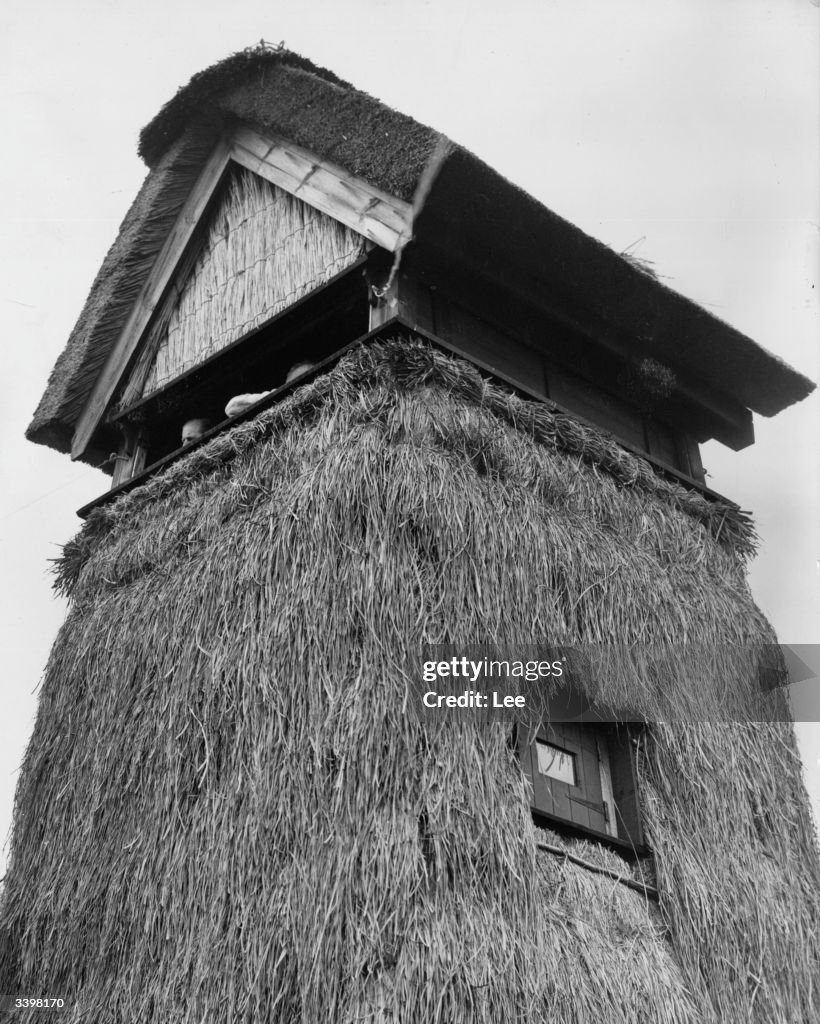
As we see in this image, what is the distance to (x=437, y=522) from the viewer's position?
19.0ft

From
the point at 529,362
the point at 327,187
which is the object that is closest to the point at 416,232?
the point at 327,187

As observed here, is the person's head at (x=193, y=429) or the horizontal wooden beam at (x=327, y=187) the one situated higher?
the horizontal wooden beam at (x=327, y=187)

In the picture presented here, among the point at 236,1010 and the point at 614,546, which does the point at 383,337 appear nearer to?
the point at 614,546

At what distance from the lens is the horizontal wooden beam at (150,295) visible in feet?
26.9

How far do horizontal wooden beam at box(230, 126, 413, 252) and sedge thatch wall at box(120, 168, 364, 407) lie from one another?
111 mm

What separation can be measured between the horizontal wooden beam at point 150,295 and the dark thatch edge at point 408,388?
3.22ft

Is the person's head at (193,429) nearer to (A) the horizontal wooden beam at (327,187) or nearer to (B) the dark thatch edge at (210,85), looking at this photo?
(A) the horizontal wooden beam at (327,187)

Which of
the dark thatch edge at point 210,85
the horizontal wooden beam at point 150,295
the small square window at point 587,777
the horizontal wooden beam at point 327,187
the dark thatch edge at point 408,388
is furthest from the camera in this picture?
the horizontal wooden beam at point 150,295

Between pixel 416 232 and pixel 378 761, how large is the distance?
9.53 feet

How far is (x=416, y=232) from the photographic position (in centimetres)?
672

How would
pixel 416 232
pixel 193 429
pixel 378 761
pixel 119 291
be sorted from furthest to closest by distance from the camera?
1. pixel 119 291
2. pixel 193 429
3. pixel 416 232
4. pixel 378 761

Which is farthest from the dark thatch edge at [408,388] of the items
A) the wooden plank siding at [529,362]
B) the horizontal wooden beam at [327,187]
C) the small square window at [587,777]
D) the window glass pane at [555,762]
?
the window glass pane at [555,762]

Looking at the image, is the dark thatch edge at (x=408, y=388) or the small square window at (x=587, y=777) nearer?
the small square window at (x=587, y=777)

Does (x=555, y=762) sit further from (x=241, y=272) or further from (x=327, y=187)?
(x=241, y=272)
